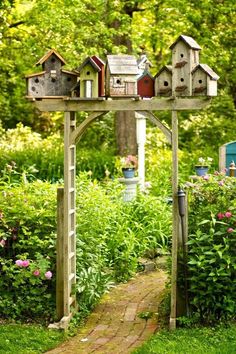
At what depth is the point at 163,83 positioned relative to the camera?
6.88 m

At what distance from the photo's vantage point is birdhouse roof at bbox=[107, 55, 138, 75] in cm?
684

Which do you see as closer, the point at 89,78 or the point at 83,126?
the point at 89,78

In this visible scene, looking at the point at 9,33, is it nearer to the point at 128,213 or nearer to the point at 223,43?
the point at 223,43

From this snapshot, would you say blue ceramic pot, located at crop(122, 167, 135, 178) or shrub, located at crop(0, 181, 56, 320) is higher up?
blue ceramic pot, located at crop(122, 167, 135, 178)

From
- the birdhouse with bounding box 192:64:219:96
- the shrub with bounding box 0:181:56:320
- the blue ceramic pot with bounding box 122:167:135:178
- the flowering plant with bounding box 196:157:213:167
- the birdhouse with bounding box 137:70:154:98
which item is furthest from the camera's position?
the flowering plant with bounding box 196:157:213:167

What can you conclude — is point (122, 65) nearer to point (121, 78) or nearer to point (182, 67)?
point (121, 78)

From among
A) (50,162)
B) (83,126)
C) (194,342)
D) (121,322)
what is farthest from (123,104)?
(50,162)

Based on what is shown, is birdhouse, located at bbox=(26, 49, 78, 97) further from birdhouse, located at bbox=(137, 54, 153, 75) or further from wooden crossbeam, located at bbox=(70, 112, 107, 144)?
birdhouse, located at bbox=(137, 54, 153, 75)

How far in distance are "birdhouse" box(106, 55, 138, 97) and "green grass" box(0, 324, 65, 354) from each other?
223 cm

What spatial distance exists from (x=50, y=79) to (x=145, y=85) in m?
0.88

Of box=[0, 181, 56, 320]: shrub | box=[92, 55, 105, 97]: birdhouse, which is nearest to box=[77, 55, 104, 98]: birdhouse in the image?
box=[92, 55, 105, 97]: birdhouse

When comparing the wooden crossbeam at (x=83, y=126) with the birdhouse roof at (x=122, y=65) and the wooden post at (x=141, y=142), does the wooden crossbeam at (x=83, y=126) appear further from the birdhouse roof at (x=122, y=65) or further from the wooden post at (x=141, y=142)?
the wooden post at (x=141, y=142)

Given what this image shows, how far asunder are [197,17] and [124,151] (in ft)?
10.2

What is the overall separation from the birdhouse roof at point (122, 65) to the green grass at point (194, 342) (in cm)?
237
